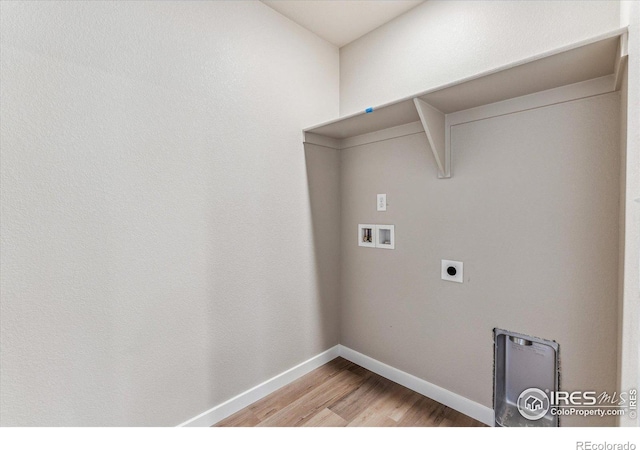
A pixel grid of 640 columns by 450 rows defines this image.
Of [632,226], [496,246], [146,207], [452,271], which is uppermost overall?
[146,207]

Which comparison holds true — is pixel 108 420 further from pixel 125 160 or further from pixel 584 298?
pixel 584 298

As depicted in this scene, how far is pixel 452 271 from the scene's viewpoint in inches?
68.4

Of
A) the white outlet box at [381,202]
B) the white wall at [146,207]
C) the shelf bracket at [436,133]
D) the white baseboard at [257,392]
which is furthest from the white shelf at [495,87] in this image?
the white baseboard at [257,392]

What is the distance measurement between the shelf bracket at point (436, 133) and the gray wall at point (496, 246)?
0.06 m

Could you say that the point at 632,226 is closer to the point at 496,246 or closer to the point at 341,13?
the point at 496,246

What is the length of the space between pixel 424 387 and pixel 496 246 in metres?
1.03

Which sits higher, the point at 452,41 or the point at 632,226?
the point at 452,41

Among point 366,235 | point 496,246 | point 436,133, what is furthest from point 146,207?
point 496,246

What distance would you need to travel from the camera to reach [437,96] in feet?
4.93

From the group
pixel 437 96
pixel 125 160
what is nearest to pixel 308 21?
pixel 437 96

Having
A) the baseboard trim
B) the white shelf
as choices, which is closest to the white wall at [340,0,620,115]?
the white shelf

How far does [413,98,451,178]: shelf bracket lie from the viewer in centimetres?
159

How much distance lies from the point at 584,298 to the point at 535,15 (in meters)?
1.41

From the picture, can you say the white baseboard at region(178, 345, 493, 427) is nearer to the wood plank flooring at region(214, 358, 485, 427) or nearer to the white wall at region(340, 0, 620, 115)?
the wood plank flooring at region(214, 358, 485, 427)
